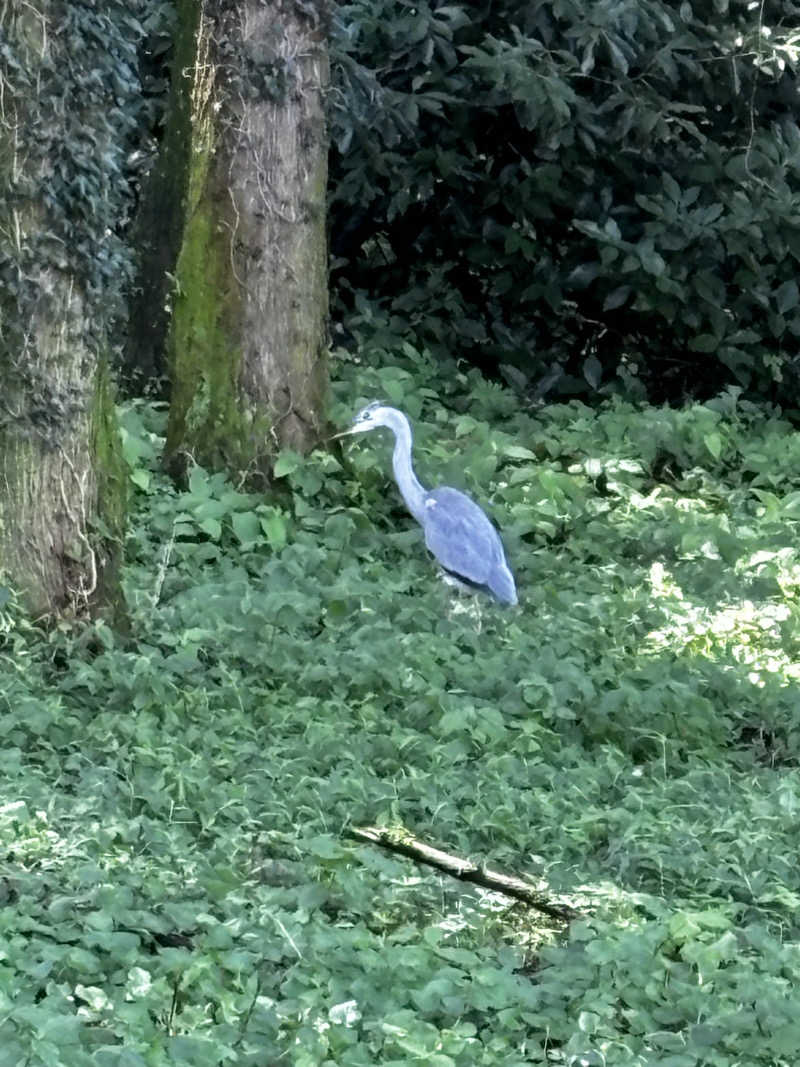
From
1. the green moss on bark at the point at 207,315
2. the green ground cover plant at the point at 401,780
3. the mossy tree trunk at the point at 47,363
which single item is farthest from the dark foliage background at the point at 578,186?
the mossy tree trunk at the point at 47,363

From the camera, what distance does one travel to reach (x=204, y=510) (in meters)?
9.19

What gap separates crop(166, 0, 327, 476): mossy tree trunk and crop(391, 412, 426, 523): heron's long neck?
58 cm

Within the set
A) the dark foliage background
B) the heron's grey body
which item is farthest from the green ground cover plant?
the dark foliage background

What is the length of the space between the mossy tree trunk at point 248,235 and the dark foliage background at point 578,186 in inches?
124

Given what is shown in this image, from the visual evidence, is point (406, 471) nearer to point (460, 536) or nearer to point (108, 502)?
point (460, 536)

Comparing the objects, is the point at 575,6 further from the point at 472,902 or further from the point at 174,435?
the point at 472,902

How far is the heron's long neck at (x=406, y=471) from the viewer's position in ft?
31.0

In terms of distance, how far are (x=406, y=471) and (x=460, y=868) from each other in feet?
14.4

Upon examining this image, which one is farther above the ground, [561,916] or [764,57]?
[764,57]

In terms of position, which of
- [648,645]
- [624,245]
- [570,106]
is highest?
[570,106]

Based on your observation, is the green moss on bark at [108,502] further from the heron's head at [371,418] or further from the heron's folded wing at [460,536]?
the heron's head at [371,418]

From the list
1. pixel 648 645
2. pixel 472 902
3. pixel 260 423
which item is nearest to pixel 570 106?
pixel 260 423

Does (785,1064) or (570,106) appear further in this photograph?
(570,106)

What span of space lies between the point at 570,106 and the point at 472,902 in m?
9.21
